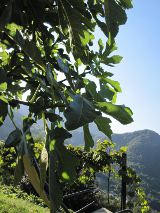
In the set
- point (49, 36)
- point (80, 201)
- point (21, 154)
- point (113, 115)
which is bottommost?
point (80, 201)

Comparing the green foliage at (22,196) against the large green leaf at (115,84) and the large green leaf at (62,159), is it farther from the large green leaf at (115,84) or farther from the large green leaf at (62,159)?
the large green leaf at (62,159)

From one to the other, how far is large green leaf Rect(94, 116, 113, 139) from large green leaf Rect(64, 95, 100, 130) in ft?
0.62

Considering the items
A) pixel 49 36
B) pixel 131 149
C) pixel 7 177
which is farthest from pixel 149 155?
pixel 49 36

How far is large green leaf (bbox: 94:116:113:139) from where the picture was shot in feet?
3.48

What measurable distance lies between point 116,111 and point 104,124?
16 cm

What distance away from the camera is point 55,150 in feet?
3.50

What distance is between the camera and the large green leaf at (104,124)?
1.06 metres

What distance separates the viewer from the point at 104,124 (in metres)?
1.08

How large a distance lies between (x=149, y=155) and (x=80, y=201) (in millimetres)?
134181

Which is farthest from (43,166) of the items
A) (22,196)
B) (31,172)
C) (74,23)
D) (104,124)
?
(22,196)

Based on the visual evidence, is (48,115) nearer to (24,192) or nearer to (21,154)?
(21,154)

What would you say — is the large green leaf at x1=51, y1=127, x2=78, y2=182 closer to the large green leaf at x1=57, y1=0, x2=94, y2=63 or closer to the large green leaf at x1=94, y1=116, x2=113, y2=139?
the large green leaf at x1=94, y1=116, x2=113, y2=139

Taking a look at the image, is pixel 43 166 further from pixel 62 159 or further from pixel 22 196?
pixel 22 196

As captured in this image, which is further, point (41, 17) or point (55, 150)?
point (41, 17)
